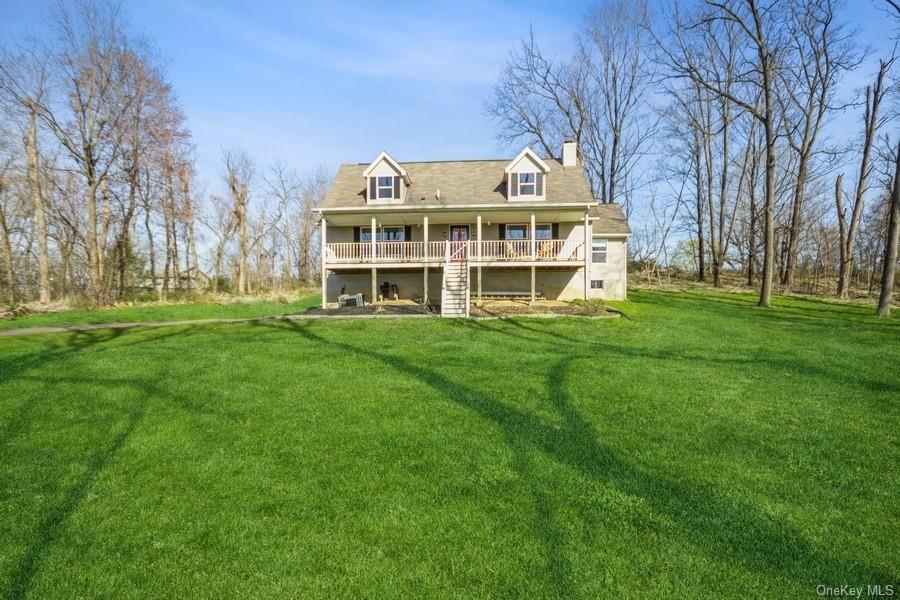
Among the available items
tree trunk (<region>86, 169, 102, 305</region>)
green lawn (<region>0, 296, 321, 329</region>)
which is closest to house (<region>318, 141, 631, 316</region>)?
green lawn (<region>0, 296, 321, 329</region>)

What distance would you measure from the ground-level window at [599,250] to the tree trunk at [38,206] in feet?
82.7

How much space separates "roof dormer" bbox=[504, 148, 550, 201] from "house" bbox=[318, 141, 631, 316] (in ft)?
0.14

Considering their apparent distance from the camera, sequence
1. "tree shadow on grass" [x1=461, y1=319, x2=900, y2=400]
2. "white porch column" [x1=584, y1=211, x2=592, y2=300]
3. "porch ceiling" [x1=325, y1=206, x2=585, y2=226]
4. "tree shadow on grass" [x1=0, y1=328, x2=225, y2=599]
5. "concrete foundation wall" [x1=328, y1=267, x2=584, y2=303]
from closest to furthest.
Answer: "tree shadow on grass" [x1=0, y1=328, x2=225, y2=599]
"tree shadow on grass" [x1=461, y1=319, x2=900, y2=400]
"white porch column" [x1=584, y1=211, x2=592, y2=300]
"porch ceiling" [x1=325, y1=206, x2=585, y2=226]
"concrete foundation wall" [x1=328, y1=267, x2=584, y2=303]

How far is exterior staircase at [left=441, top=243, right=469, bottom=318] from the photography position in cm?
1545

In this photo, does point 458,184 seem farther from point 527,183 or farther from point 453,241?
point 527,183

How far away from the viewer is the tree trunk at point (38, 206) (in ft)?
65.8

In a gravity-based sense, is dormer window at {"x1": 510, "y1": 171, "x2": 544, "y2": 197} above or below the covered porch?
above

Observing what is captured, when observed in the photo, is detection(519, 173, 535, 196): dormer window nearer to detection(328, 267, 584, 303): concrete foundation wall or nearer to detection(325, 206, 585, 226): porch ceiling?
detection(325, 206, 585, 226): porch ceiling

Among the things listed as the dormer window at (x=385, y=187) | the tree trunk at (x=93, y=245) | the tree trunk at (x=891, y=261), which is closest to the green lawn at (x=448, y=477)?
the tree trunk at (x=891, y=261)

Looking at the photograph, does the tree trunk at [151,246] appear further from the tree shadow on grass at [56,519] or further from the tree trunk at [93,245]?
the tree shadow on grass at [56,519]

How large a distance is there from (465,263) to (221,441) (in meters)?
12.9

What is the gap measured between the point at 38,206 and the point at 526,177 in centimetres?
2227

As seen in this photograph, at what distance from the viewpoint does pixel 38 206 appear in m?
20.5

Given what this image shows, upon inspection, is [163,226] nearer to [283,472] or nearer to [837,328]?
[283,472]
